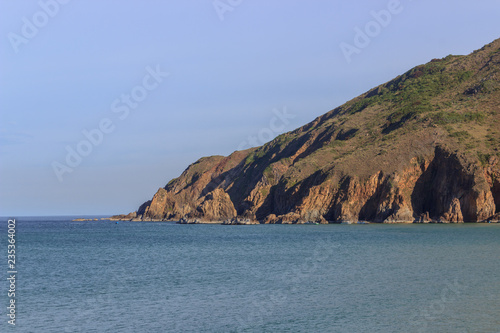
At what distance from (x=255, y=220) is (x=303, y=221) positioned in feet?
78.2

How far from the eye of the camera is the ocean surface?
28359 mm

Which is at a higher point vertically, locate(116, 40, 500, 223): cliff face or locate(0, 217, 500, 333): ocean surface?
locate(116, 40, 500, 223): cliff face

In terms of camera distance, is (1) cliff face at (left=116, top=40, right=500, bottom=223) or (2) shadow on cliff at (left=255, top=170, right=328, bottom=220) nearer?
(1) cliff face at (left=116, top=40, right=500, bottom=223)

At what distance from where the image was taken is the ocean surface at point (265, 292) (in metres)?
28.4

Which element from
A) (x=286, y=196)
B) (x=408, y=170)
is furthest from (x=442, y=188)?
(x=286, y=196)

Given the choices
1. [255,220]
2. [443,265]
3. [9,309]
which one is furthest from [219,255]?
[255,220]

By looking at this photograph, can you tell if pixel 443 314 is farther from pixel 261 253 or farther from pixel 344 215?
pixel 344 215

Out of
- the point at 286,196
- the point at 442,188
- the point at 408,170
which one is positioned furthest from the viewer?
the point at 286,196

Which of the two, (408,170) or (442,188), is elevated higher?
(408,170)

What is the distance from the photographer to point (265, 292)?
122 ft

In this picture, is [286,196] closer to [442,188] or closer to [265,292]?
[442,188]

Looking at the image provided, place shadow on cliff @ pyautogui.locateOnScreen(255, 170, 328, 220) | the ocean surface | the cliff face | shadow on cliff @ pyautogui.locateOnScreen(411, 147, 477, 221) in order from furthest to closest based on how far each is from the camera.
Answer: shadow on cliff @ pyautogui.locateOnScreen(255, 170, 328, 220), the cliff face, shadow on cliff @ pyautogui.locateOnScreen(411, 147, 477, 221), the ocean surface

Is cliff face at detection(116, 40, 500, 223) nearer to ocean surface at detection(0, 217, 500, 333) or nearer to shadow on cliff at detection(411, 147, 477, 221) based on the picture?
shadow on cliff at detection(411, 147, 477, 221)

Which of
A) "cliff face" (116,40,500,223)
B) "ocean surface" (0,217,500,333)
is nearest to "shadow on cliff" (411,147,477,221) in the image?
"cliff face" (116,40,500,223)
